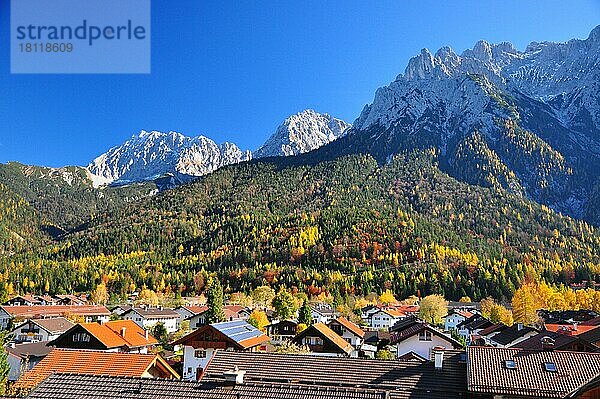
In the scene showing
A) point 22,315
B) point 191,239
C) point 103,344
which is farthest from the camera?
point 191,239

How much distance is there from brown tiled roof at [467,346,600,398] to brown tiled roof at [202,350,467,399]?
0.95 m

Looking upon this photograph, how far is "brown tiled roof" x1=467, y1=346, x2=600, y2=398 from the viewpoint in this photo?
1852 cm

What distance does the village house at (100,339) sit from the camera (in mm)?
36688

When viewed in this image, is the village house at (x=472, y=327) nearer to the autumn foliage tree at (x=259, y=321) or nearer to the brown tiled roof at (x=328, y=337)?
the autumn foliage tree at (x=259, y=321)

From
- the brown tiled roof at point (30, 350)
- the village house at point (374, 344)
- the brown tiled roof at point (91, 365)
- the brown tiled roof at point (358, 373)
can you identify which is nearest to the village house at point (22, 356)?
the brown tiled roof at point (30, 350)

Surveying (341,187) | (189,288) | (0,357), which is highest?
(341,187)

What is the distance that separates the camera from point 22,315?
71.0m

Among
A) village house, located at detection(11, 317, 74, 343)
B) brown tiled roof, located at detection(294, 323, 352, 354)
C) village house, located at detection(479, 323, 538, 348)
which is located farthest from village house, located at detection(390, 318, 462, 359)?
village house, located at detection(11, 317, 74, 343)

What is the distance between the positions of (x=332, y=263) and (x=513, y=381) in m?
111

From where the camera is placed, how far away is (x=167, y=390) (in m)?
14.8

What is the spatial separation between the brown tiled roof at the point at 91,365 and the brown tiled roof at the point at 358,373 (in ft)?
9.78

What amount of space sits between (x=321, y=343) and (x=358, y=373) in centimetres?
1855

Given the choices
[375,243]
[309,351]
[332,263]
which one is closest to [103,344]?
[309,351]

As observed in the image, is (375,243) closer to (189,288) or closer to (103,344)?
(189,288)
